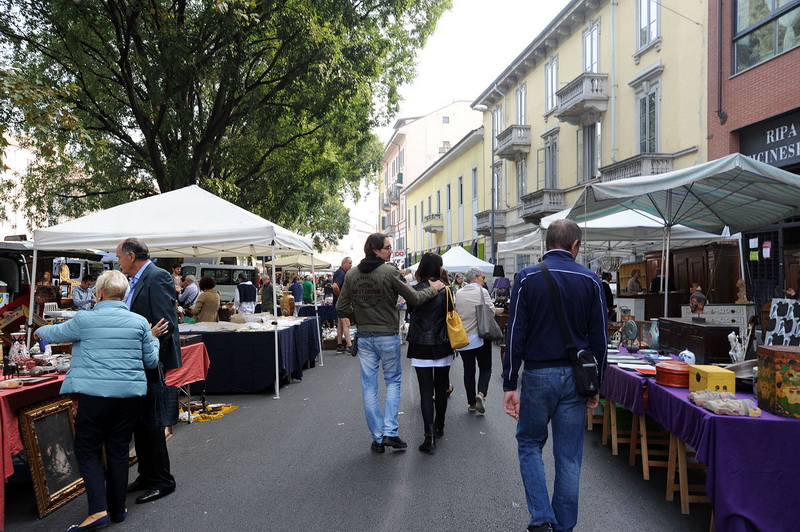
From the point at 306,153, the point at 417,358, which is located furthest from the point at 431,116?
the point at 417,358

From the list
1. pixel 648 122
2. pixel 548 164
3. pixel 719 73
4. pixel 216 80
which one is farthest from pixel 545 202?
pixel 216 80

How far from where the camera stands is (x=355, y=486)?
494 cm

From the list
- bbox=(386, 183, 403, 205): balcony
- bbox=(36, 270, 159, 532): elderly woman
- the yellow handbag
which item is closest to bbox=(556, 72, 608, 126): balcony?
the yellow handbag

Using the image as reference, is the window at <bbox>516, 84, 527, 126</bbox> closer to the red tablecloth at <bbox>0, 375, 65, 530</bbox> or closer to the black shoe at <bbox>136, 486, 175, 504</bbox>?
the black shoe at <bbox>136, 486, 175, 504</bbox>

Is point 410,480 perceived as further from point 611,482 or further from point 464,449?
point 611,482

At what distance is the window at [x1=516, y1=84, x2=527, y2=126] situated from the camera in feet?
97.3

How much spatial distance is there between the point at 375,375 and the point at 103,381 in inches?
100

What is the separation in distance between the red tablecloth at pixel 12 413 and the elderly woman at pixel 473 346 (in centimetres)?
435

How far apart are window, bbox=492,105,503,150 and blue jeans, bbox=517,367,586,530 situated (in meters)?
30.4

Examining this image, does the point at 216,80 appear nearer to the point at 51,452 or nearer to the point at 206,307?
the point at 206,307

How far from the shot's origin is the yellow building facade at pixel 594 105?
16969 millimetres

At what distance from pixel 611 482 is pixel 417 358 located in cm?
200

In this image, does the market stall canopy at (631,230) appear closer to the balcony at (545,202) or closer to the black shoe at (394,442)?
the black shoe at (394,442)

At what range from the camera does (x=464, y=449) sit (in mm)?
5977
